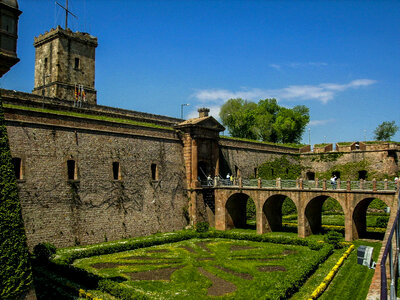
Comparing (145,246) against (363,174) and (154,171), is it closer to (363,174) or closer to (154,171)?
(154,171)

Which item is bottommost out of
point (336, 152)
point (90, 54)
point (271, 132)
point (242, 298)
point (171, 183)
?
point (242, 298)

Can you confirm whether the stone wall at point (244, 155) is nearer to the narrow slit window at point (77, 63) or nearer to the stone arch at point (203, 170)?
the stone arch at point (203, 170)

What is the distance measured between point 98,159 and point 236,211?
1416 cm

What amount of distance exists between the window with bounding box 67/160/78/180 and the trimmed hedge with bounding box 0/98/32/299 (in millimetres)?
14717

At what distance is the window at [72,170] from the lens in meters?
26.2

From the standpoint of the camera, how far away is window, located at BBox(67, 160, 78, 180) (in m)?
26.2

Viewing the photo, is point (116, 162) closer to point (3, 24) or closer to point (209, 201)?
point (209, 201)

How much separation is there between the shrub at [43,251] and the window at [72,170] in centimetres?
523

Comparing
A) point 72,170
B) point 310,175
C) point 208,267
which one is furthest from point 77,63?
point 310,175

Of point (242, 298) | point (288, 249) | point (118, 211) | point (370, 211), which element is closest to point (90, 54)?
point (118, 211)

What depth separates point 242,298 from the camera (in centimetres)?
1622

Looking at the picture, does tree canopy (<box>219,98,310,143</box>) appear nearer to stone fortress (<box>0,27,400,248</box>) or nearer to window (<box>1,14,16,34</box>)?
stone fortress (<box>0,27,400,248</box>)

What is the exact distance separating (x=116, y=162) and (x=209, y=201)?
392 inches

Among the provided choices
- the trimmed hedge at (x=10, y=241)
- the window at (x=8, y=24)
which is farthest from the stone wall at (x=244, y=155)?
the trimmed hedge at (x=10, y=241)
